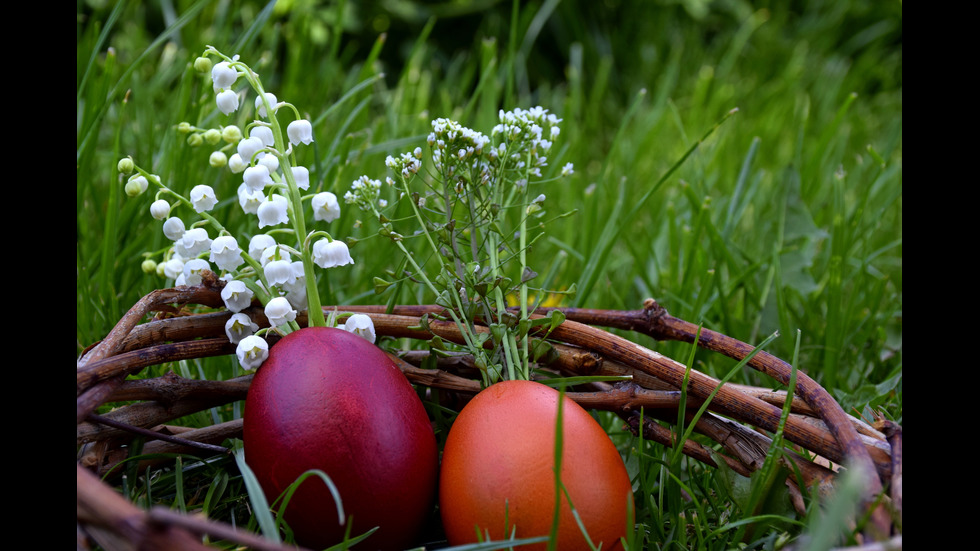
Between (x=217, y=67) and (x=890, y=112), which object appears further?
(x=890, y=112)

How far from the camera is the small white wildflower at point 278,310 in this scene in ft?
2.59

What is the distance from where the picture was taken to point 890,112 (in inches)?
126

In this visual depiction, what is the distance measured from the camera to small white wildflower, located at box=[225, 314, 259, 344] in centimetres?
84

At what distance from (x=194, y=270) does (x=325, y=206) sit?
0.55 feet

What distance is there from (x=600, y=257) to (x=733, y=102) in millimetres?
1706

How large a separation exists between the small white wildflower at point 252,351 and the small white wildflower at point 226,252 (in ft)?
0.27

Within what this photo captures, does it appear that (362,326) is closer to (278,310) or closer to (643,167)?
(278,310)

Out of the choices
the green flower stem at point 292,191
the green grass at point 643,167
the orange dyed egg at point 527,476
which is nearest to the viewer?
the orange dyed egg at point 527,476

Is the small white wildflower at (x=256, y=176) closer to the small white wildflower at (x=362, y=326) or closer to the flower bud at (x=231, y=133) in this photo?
the flower bud at (x=231, y=133)

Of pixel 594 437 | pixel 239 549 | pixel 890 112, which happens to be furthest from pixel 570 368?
pixel 890 112

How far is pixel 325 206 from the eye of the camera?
849 mm

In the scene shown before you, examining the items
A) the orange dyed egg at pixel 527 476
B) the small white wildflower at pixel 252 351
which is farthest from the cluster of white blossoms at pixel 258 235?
the orange dyed egg at pixel 527 476

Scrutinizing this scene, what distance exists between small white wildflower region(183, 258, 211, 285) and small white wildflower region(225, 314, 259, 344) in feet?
0.20
